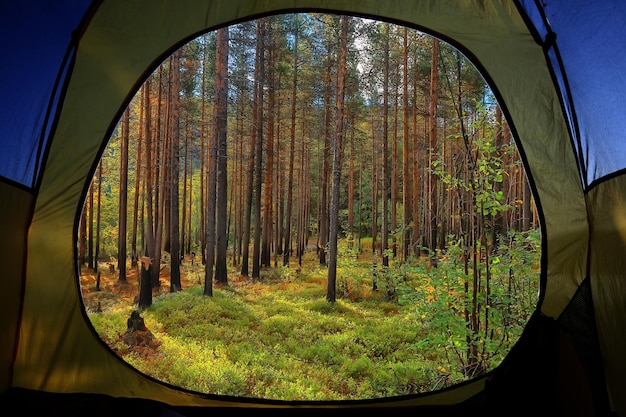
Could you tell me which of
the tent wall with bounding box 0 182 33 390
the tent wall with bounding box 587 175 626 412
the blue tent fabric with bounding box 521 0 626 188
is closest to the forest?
the blue tent fabric with bounding box 521 0 626 188

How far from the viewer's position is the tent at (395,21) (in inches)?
63.9

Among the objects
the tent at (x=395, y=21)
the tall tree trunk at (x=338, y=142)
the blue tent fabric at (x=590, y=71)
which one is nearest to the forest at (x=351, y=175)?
the tall tree trunk at (x=338, y=142)

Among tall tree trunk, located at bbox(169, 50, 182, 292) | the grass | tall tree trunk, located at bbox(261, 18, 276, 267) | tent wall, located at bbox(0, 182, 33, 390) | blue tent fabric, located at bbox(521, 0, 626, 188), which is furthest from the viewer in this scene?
tall tree trunk, located at bbox(261, 18, 276, 267)

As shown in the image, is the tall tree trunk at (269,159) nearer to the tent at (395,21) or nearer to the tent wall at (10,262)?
the tent at (395,21)

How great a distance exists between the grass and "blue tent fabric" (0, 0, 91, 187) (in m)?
3.35

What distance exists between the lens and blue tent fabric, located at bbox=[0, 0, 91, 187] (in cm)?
163

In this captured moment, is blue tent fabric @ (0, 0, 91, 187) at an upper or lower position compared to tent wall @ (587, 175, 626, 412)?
upper

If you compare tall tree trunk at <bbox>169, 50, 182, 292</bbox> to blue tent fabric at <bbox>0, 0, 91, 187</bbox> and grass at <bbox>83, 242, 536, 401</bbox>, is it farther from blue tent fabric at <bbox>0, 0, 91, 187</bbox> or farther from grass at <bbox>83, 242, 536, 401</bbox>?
blue tent fabric at <bbox>0, 0, 91, 187</bbox>

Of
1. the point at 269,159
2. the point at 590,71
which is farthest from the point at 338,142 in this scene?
the point at 590,71

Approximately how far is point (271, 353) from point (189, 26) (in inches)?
220

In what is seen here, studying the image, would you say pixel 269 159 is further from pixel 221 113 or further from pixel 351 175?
pixel 351 175

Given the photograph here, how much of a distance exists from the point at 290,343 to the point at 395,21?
585 cm

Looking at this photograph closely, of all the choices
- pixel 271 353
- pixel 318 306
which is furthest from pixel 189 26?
pixel 318 306

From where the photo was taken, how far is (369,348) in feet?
21.6
